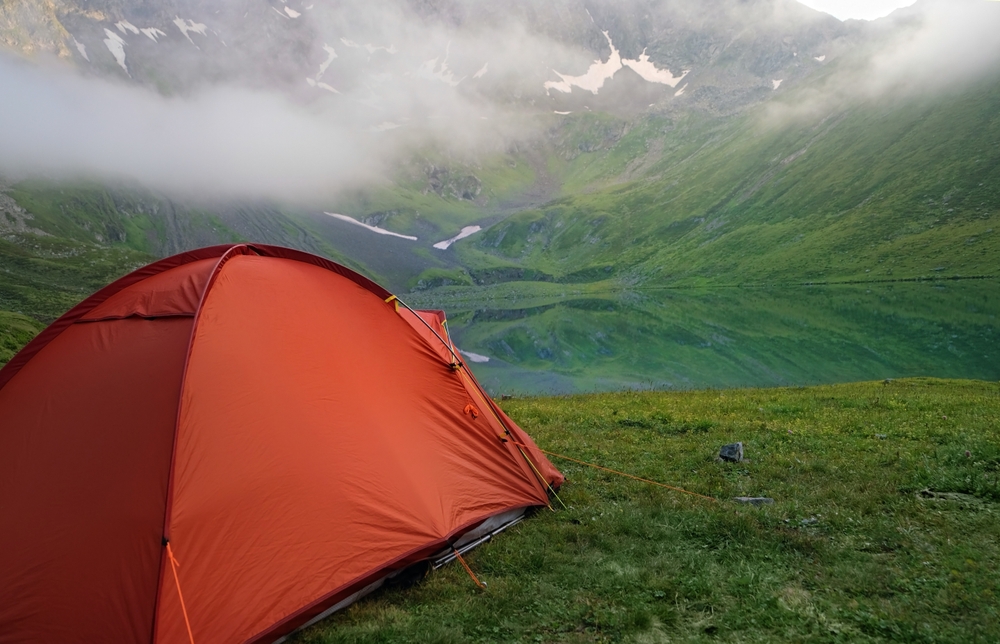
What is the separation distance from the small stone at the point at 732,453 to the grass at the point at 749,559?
11.2 inches

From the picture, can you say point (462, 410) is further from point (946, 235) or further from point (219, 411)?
point (946, 235)

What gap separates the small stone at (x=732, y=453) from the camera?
10.8m

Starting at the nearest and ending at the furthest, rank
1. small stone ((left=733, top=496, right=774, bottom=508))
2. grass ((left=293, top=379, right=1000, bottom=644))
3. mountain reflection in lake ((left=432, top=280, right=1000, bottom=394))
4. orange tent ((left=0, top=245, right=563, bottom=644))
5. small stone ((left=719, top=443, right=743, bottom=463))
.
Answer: grass ((left=293, top=379, right=1000, bottom=644)) < orange tent ((left=0, top=245, right=563, bottom=644)) < small stone ((left=733, top=496, right=774, bottom=508)) < small stone ((left=719, top=443, right=743, bottom=463)) < mountain reflection in lake ((left=432, top=280, right=1000, bottom=394))

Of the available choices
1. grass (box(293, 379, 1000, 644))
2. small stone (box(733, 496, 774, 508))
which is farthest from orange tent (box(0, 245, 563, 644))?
small stone (box(733, 496, 774, 508))

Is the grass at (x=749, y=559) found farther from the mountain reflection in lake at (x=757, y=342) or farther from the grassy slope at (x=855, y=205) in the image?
the grassy slope at (x=855, y=205)

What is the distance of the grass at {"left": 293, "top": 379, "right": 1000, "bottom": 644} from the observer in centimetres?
562

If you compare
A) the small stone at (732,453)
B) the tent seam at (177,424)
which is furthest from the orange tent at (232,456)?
the small stone at (732,453)

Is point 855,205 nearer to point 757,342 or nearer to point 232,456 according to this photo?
point 757,342

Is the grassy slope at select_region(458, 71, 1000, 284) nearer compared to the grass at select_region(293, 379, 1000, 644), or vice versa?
the grass at select_region(293, 379, 1000, 644)

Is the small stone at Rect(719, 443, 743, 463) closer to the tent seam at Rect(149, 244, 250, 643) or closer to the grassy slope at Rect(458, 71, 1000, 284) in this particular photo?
the tent seam at Rect(149, 244, 250, 643)

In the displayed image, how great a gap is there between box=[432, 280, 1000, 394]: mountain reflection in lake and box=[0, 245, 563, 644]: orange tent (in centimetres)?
2805

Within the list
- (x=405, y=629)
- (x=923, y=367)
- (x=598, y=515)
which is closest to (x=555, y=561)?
(x=598, y=515)

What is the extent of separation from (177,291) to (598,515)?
22.5 feet

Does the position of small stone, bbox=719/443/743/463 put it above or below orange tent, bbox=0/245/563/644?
below
